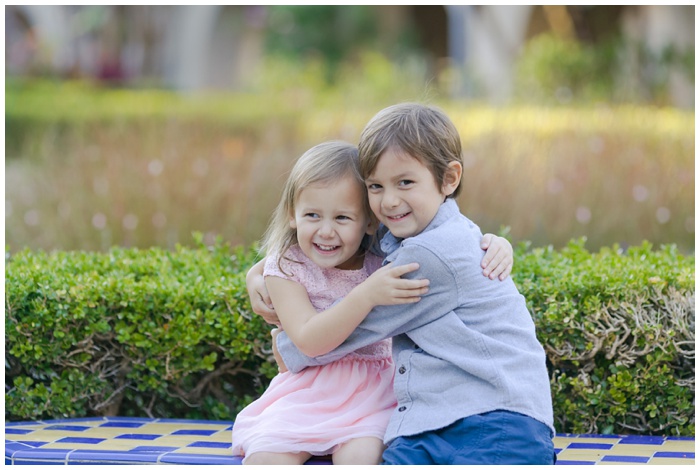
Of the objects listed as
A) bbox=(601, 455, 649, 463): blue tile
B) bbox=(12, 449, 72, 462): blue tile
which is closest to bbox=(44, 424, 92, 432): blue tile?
bbox=(12, 449, 72, 462): blue tile

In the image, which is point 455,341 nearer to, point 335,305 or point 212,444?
point 335,305

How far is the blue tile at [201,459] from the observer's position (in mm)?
2885

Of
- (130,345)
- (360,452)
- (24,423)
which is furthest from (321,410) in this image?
(24,423)

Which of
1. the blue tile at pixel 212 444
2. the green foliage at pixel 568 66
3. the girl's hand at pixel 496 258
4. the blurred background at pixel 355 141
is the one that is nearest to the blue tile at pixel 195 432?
the blue tile at pixel 212 444

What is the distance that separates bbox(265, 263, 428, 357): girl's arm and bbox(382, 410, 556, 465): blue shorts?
0.34m

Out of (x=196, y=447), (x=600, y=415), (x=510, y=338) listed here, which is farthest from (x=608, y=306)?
(x=196, y=447)

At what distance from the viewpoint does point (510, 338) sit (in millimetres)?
2648

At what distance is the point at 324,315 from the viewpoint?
2658 mm

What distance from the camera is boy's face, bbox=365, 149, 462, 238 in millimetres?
2637

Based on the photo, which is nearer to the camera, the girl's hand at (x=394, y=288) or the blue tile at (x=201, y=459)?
the girl's hand at (x=394, y=288)

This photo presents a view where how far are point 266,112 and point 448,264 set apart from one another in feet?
28.3

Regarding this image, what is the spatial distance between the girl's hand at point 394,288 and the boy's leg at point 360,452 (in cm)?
42

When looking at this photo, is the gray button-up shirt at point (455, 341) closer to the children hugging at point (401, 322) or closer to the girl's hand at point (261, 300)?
the children hugging at point (401, 322)

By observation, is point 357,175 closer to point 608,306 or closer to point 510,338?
point 510,338
